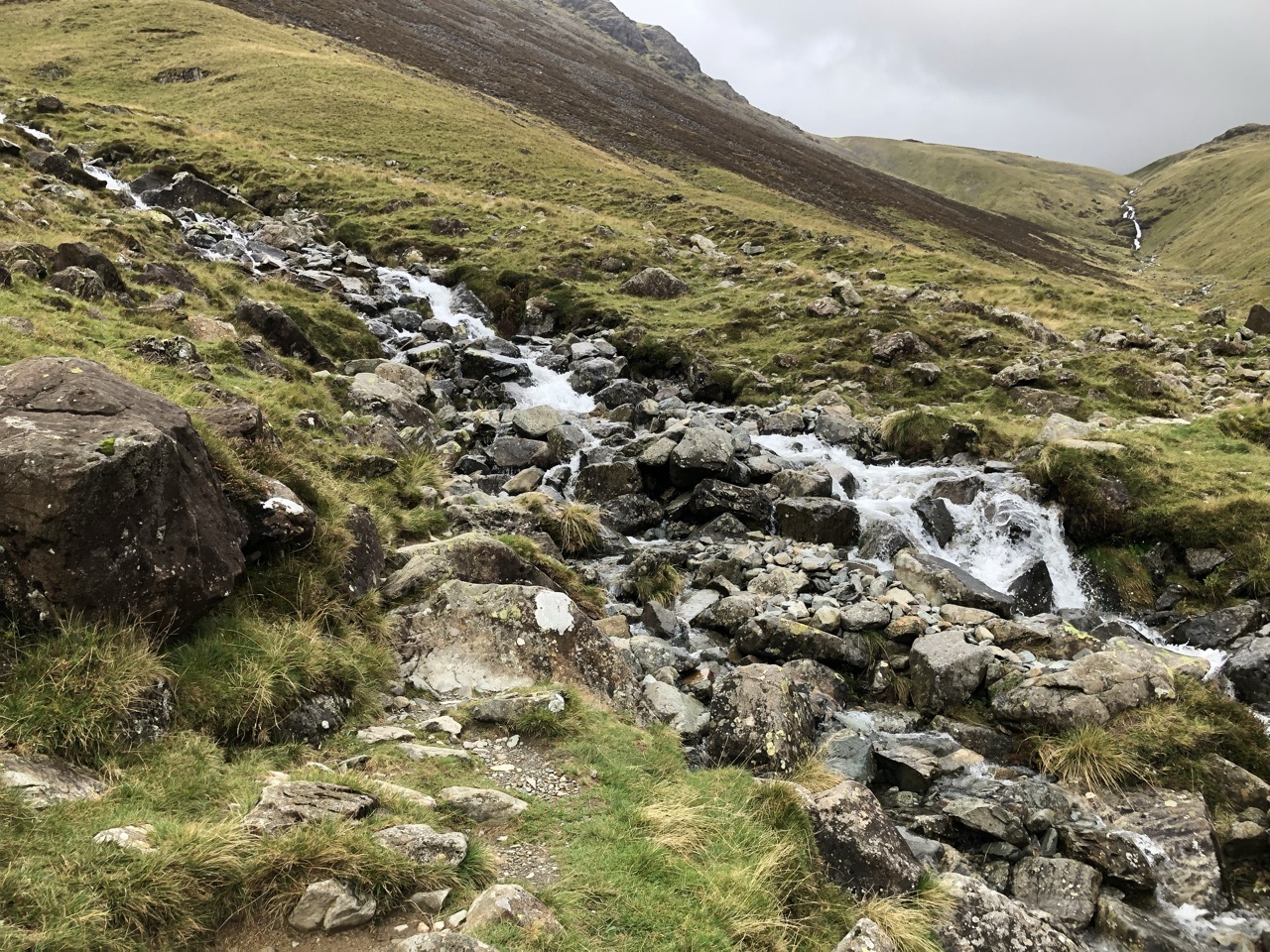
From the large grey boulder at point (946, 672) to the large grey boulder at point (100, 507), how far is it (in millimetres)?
10061

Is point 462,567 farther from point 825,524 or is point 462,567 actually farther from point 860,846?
point 825,524

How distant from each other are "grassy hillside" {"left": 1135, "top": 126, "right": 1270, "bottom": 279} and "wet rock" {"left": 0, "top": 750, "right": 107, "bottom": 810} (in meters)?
108

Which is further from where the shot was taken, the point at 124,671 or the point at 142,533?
the point at 142,533

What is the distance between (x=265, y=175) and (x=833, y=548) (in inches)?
1525

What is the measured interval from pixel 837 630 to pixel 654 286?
75.3 ft

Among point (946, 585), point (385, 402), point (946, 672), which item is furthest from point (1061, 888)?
point (385, 402)

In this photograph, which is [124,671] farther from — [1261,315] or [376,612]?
[1261,315]

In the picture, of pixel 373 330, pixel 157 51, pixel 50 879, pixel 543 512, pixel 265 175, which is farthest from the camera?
pixel 157 51

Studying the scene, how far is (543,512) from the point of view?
51.0ft

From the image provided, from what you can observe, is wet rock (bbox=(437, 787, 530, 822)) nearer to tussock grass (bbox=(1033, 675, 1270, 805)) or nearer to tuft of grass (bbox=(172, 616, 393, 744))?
tuft of grass (bbox=(172, 616, 393, 744))

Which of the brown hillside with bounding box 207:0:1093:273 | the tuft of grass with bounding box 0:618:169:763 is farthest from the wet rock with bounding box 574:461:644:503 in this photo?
the brown hillside with bounding box 207:0:1093:273

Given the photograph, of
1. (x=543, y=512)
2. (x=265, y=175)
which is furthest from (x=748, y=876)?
(x=265, y=175)

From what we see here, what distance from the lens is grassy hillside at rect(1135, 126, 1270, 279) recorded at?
99688mm

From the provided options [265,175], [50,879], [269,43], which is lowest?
[50,879]
